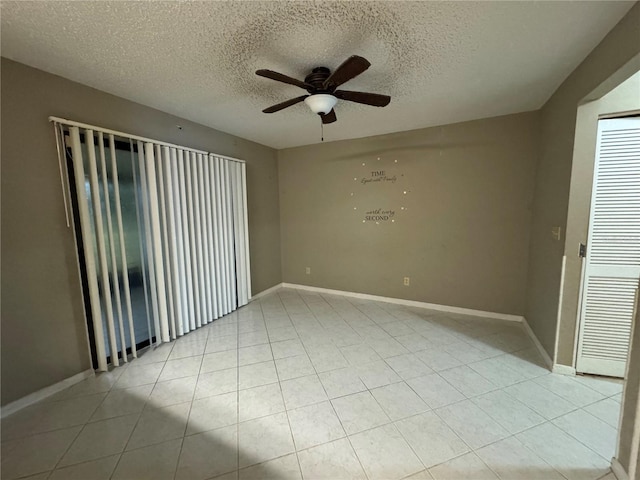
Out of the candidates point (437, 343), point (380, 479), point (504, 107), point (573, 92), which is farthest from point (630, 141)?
point (380, 479)

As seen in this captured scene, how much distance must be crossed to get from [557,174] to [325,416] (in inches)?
108

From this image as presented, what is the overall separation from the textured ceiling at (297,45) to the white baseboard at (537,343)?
93.0 inches

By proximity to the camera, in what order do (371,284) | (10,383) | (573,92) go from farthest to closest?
(371,284), (573,92), (10,383)

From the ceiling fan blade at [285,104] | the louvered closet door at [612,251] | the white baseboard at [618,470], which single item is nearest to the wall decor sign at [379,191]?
the louvered closet door at [612,251]

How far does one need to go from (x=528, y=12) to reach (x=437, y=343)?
262 cm

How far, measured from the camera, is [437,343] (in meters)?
2.62

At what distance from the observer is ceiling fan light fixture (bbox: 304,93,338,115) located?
1.83 m

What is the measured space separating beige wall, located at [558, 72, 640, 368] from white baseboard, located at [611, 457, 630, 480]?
0.92 meters

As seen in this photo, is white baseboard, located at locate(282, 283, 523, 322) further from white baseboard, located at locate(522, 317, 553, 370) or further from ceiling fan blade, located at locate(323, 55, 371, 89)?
ceiling fan blade, located at locate(323, 55, 371, 89)

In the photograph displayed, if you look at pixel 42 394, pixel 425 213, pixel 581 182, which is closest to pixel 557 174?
pixel 581 182

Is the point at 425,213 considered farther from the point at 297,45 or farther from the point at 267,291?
the point at 267,291

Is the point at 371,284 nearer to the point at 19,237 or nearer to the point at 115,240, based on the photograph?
the point at 115,240

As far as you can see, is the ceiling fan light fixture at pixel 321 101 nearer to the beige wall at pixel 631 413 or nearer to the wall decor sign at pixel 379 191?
the wall decor sign at pixel 379 191

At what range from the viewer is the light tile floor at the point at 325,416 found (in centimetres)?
136
